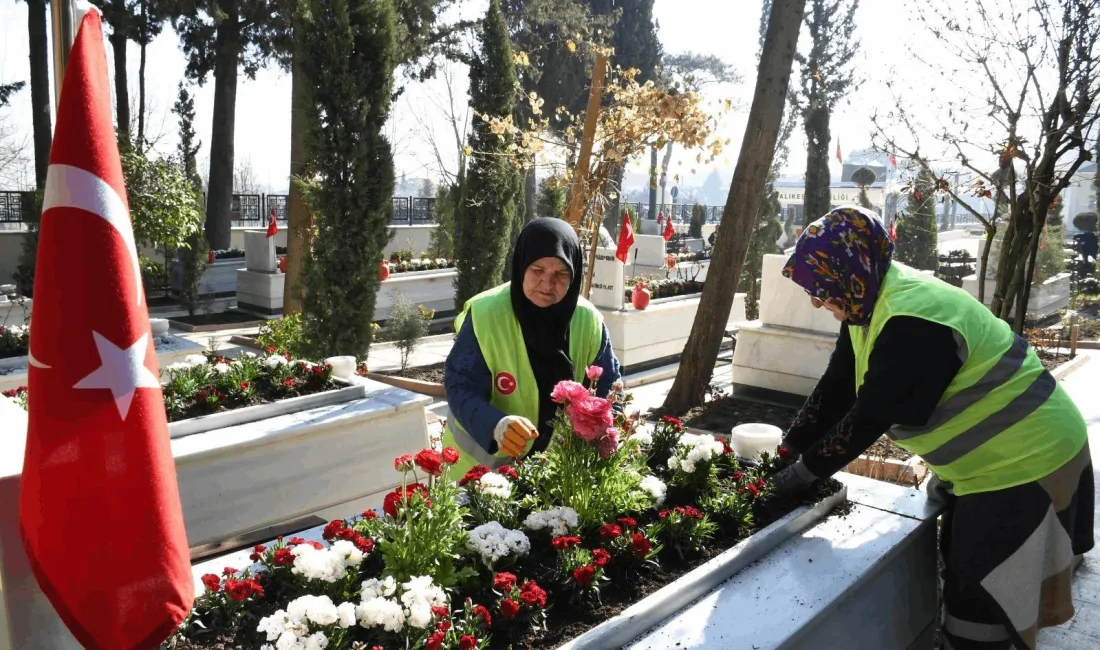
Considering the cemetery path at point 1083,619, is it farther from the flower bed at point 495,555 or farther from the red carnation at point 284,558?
the red carnation at point 284,558

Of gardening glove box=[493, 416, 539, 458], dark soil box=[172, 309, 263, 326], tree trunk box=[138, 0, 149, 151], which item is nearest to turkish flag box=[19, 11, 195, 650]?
gardening glove box=[493, 416, 539, 458]

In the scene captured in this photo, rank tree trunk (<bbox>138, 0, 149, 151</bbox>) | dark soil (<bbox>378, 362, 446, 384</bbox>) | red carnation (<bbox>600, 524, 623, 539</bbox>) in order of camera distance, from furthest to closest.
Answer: tree trunk (<bbox>138, 0, 149, 151</bbox>) → dark soil (<bbox>378, 362, 446, 384</bbox>) → red carnation (<bbox>600, 524, 623, 539</bbox>)

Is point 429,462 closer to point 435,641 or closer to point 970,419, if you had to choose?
point 435,641

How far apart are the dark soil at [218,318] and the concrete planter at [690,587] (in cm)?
1171

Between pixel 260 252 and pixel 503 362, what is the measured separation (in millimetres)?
11983

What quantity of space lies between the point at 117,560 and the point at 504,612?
2.45 ft

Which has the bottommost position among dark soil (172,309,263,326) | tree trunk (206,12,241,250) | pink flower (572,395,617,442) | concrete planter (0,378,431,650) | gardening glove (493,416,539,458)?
dark soil (172,309,263,326)

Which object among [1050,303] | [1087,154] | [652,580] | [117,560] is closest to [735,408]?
[1087,154]

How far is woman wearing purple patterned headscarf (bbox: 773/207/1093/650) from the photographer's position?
2162 millimetres

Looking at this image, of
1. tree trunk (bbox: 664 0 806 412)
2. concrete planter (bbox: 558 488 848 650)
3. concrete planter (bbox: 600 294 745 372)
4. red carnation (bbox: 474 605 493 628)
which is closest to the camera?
red carnation (bbox: 474 605 493 628)

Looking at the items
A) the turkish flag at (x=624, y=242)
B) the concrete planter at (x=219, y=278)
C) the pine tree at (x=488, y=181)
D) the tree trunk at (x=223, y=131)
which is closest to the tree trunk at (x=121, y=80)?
the tree trunk at (x=223, y=131)

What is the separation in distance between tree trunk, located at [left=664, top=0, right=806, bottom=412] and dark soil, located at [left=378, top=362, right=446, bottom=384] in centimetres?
306

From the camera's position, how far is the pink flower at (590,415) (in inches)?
75.4

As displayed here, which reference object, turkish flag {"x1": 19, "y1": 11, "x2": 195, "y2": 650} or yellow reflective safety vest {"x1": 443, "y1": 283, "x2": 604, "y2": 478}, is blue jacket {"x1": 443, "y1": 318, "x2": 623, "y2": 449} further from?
turkish flag {"x1": 19, "y1": 11, "x2": 195, "y2": 650}
